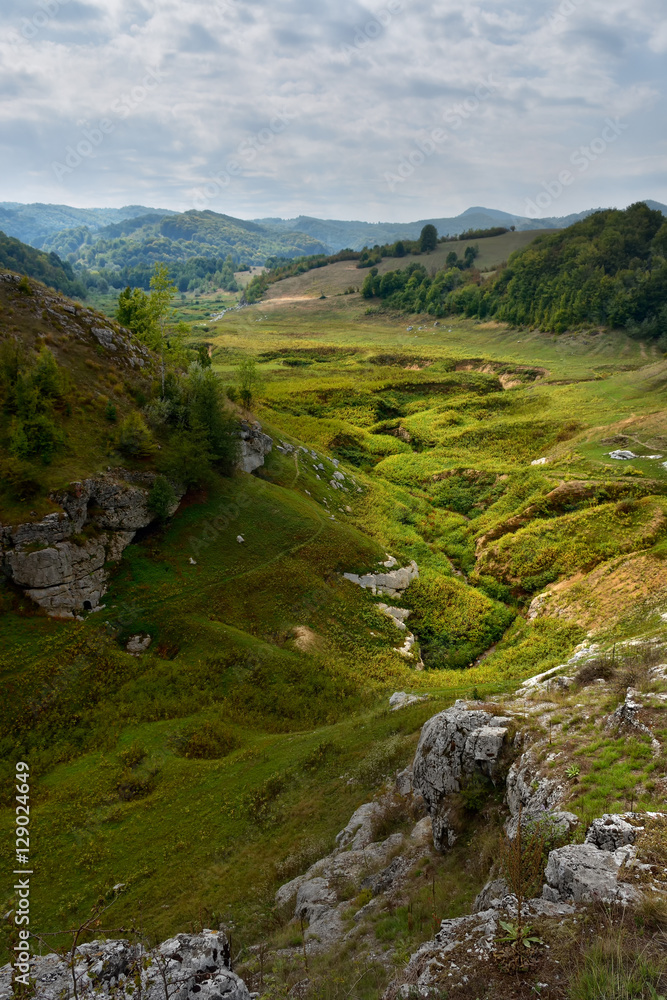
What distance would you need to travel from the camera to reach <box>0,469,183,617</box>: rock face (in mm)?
26703

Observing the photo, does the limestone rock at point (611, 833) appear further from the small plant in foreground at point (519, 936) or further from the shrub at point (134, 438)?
the shrub at point (134, 438)

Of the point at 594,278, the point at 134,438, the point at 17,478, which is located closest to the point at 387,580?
the point at 134,438

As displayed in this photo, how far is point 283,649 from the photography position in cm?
3128

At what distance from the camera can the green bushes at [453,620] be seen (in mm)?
35656

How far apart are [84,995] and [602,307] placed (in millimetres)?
147827

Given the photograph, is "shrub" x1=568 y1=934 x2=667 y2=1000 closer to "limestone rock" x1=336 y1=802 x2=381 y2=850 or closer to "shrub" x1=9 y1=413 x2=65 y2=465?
"limestone rock" x1=336 y1=802 x2=381 y2=850

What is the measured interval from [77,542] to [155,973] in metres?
22.6

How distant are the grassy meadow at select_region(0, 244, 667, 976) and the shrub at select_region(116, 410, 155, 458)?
218 centimetres

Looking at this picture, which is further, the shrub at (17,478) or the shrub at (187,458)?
the shrub at (187,458)

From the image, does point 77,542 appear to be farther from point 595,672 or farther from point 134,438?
point 595,672

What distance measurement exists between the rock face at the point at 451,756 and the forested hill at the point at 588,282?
401 feet

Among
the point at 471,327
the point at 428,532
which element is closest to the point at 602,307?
the point at 471,327

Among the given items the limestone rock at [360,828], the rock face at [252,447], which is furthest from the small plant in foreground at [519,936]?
the rock face at [252,447]

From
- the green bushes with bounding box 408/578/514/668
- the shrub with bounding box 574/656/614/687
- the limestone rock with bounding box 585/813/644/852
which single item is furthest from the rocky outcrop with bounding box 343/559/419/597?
the limestone rock with bounding box 585/813/644/852
